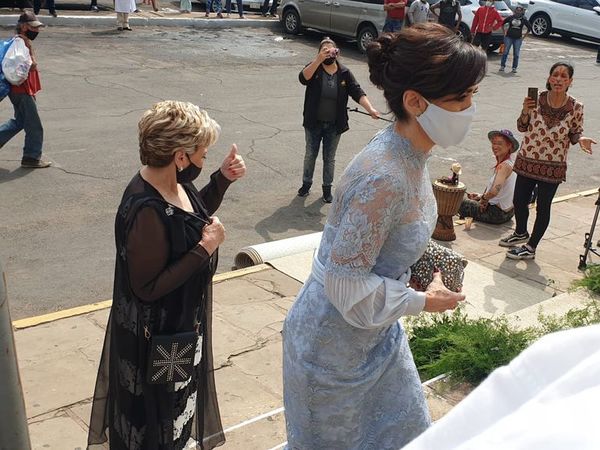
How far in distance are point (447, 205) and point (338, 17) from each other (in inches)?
546

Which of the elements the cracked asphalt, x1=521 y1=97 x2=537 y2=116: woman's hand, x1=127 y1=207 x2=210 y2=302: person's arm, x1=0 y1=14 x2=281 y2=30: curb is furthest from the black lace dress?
x1=0 y1=14 x2=281 y2=30: curb

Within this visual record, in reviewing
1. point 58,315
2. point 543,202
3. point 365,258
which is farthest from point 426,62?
point 543,202

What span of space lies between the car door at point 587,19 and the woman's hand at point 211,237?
82.8ft

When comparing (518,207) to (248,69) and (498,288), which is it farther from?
(248,69)

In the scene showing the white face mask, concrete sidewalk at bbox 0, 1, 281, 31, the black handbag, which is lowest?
concrete sidewalk at bbox 0, 1, 281, 31

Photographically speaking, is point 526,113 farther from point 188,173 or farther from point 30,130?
→ point 30,130

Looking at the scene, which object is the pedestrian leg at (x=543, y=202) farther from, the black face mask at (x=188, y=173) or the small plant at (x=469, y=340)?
the black face mask at (x=188, y=173)

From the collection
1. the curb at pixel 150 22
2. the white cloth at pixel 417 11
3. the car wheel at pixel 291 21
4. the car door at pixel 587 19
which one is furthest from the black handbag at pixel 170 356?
the car door at pixel 587 19

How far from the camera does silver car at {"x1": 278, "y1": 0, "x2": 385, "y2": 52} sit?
20.4m

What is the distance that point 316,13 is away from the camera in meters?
21.5

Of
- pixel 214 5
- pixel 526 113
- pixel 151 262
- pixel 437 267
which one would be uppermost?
pixel 437 267

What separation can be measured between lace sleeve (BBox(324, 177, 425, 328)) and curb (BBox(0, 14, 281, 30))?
17.6 m

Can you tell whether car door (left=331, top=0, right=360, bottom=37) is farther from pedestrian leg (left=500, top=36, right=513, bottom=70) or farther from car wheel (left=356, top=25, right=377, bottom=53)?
pedestrian leg (left=500, top=36, right=513, bottom=70)

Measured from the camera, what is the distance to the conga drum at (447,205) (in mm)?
8172
